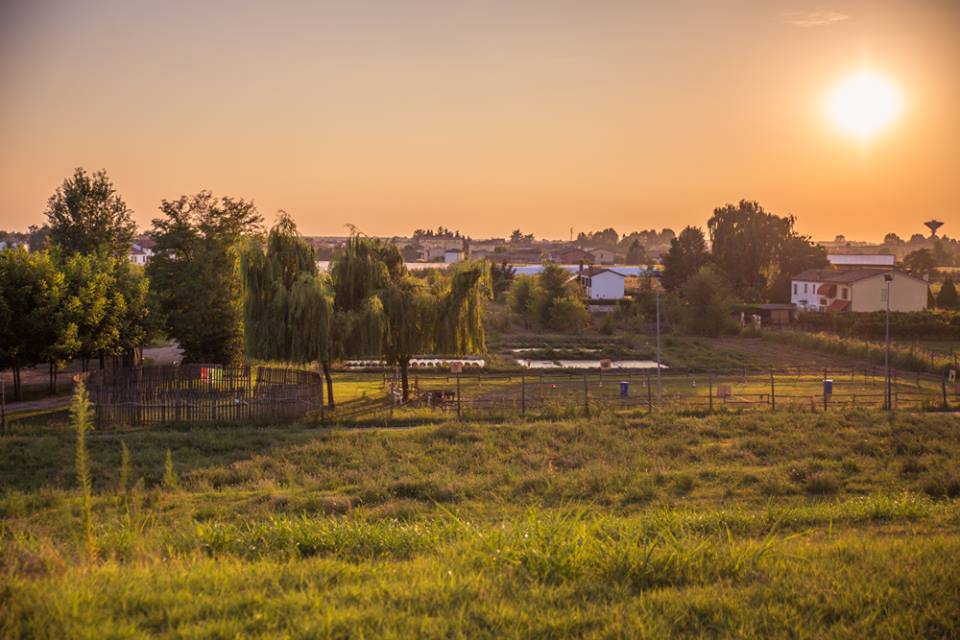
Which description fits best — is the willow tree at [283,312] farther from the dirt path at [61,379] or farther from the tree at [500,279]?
the tree at [500,279]

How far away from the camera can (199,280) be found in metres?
38.6

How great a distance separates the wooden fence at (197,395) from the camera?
81.6 ft

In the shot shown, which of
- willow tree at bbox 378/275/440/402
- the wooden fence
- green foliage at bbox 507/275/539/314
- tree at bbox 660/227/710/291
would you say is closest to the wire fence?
willow tree at bbox 378/275/440/402

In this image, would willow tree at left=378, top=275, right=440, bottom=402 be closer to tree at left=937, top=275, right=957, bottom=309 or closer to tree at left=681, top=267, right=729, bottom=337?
tree at left=681, top=267, right=729, bottom=337

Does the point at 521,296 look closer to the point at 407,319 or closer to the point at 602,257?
the point at 407,319

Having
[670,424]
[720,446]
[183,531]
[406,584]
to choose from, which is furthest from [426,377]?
[406,584]

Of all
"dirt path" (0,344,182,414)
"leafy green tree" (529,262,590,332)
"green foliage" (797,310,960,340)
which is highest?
"leafy green tree" (529,262,590,332)

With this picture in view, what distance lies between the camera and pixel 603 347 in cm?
5706

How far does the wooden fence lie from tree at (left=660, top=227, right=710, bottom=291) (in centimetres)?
6350

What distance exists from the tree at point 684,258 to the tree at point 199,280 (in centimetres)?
5844

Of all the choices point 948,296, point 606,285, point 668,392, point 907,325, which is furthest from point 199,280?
point 948,296

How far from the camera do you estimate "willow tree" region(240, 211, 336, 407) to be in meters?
28.7

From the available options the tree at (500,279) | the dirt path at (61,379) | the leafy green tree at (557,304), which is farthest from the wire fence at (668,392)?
the tree at (500,279)

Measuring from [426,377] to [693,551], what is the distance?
1343 inches
